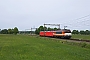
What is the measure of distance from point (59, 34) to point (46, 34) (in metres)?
20.0

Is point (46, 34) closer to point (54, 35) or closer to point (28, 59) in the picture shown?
point (54, 35)

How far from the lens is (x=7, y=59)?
14.1m

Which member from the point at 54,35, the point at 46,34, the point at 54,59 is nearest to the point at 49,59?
the point at 54,59

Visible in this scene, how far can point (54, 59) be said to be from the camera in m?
14.1

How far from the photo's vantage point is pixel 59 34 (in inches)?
2414

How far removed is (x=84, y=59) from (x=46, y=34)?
2612 inches

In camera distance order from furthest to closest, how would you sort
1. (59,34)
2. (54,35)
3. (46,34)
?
(46,34) → (54,35) → (59,34)

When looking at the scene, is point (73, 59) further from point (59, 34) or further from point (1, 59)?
point (59, 34)

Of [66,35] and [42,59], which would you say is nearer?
[42,59]

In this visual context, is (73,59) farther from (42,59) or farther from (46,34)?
(46,34)

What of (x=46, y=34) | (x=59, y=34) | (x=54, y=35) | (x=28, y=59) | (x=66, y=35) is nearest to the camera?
(x=28, y=59)

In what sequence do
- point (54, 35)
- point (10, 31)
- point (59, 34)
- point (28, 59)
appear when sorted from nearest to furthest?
point (28, 59)
point (59, 34)
point (54, 35)
point (10, 31)

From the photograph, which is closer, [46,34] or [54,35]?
[54,35]

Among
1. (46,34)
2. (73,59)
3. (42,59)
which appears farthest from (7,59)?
(46,34)
